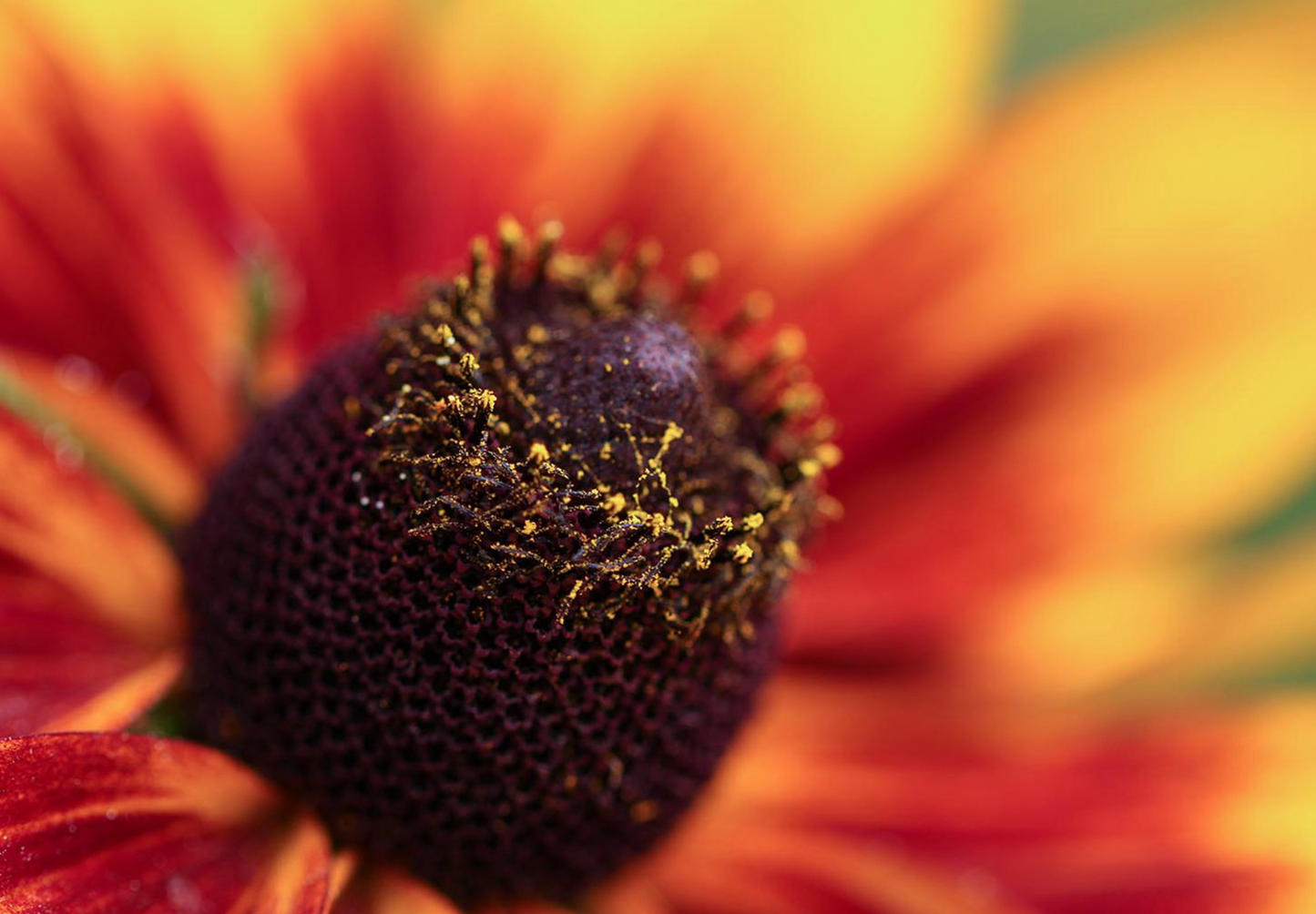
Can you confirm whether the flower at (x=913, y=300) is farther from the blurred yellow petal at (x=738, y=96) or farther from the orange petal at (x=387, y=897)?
the orange petal at (x=387, y=897)

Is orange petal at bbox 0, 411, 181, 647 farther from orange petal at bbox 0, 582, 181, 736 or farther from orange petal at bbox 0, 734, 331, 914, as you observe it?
orange petal at bbox 0, 734, 331, 914

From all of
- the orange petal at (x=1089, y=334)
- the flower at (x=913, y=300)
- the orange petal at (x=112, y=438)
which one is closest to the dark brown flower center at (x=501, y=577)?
the orange petal at (x=112, y=438)

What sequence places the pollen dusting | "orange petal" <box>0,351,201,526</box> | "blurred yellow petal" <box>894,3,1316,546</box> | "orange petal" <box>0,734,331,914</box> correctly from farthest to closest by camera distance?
1. "blurred yellow petal" <box>894,3,1316,546</box>
2. "orange petal" <box>0,351,201,526</box>
3. the pollen dusting
4. "orange petal" <box>0,734,331,914</box>

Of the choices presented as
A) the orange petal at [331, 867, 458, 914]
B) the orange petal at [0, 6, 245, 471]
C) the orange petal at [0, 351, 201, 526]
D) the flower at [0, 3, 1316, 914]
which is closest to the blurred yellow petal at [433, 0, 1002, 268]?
the flower at [0, 3, 1316, 914]

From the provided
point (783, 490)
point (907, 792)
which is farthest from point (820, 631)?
point (783, 490)

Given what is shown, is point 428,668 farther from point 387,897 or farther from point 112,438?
point 112,438

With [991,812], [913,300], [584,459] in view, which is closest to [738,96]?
[913,300]
